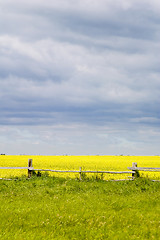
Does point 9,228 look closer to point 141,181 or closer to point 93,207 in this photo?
point 93,207

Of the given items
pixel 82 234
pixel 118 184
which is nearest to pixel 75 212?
pixel 82 234

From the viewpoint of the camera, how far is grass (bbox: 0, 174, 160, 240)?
403 inches

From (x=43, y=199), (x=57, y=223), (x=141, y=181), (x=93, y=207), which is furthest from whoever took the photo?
(x=141, y=181)

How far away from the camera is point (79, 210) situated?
12922mm

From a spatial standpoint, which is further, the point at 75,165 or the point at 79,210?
the point at 75,165

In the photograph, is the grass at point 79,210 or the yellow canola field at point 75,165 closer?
the grass at point 79,210

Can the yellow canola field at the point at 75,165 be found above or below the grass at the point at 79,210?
above

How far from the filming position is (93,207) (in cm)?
1372

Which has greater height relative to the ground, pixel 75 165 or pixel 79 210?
pixel 75 165

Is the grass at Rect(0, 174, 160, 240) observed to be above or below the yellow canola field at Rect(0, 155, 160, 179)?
below

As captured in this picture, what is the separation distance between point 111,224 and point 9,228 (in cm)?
391

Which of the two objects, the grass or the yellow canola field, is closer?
the grass

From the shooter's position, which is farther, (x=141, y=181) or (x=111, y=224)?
(x=141, y=181)

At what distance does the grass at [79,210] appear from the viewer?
33.6 feet
